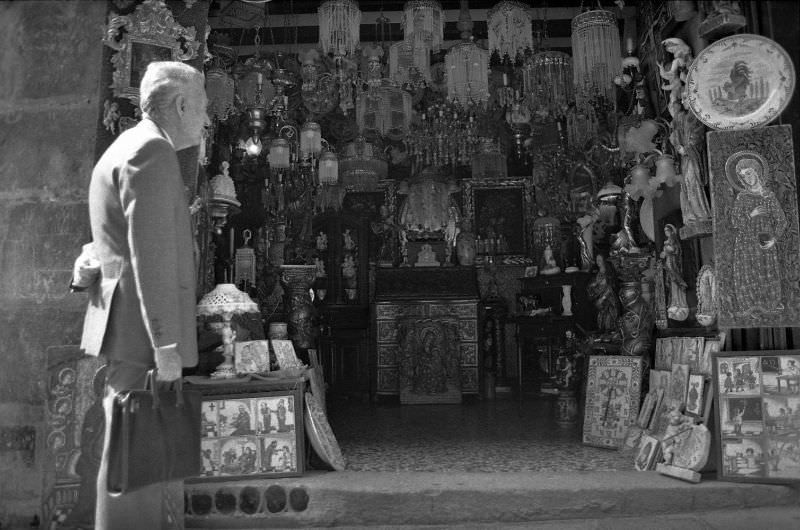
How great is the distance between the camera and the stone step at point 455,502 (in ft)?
10.5

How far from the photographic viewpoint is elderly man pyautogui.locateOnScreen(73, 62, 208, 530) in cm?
198

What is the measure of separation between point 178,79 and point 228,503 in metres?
2.16

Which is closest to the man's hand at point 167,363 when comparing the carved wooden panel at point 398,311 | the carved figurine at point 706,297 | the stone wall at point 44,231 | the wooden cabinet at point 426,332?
the stone wall at point 44,231

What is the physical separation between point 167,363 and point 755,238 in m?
3.01

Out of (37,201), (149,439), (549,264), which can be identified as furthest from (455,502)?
(549,264)

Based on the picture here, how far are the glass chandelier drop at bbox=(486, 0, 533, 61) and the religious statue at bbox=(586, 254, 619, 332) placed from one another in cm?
208

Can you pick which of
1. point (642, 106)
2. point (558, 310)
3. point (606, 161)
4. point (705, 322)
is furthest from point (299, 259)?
point (705, 322)

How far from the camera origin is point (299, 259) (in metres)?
9.17

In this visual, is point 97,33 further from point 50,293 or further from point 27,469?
point 27,469

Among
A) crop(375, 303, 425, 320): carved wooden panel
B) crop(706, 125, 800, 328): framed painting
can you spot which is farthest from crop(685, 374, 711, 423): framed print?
crop(375, 303, 425, 320): carved wooden panel

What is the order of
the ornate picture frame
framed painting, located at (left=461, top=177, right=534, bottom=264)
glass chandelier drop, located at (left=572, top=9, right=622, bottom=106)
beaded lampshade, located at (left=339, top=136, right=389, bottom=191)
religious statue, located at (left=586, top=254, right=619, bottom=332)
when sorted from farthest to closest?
framed painting, located at (left=461, top=177, right=534, bottom=264) < beaded lampshade, located at (left=339, top=136, right=389, bottom=191) < religious statue, located at (left=586, top=254, right=619, bottom=332) < glass chandelier drop, located at (left=572, top=9, right=622, bottom=106) < the ornate picture frame

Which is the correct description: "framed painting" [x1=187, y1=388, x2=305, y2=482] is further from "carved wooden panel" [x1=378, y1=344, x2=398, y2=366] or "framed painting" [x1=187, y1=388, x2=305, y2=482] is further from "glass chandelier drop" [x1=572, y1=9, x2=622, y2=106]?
"carved wooden panel" [x1=378, y1=344, x2=398, y2=366]

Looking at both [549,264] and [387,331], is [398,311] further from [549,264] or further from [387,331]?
[549,264]

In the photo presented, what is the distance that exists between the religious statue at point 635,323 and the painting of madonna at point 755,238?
1348mm
